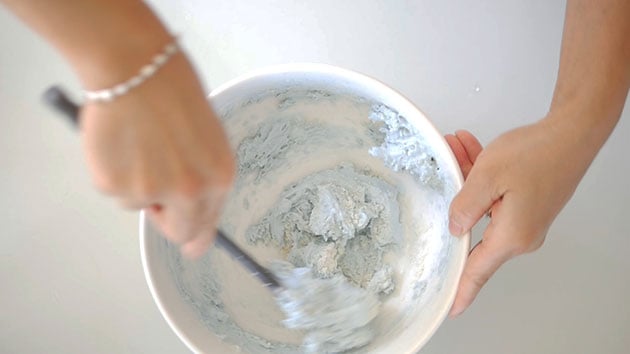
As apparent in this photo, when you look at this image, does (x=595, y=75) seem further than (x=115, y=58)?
Yes

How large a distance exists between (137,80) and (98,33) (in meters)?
0.04

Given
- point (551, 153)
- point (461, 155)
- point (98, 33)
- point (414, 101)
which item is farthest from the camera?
point (414, 101)

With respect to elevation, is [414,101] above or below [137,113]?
below

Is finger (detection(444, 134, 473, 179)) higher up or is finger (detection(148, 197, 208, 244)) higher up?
finger (detection(148, 197, 208, 244))

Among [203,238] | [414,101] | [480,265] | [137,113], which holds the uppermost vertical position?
[137,113]

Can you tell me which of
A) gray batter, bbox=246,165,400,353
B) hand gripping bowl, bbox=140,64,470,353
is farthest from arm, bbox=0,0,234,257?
gray batter, bbox=246,165,400,353

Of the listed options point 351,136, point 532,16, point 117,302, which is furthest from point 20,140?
point 532,16

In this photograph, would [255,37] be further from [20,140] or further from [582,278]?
[582,278]

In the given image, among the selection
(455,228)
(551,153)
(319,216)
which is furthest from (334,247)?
(551,153)

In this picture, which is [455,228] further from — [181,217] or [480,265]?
[181,217]

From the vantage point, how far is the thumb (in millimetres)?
616

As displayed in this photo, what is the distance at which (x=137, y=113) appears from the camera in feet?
1.27

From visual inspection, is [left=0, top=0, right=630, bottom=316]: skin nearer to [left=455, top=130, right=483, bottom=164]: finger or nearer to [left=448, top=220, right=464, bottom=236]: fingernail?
[left=448, top=220, right=464, bottom=236]: fingernail

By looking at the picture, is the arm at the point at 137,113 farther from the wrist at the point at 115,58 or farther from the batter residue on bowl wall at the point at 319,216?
the batter residue on bowl wall at the point at 319,216
